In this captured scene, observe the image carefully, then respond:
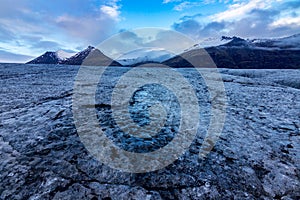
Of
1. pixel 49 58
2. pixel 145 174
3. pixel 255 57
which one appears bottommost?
pixel 145 174

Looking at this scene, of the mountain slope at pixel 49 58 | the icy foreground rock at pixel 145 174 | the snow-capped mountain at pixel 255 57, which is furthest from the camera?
the mountain slope at pixel 49 58

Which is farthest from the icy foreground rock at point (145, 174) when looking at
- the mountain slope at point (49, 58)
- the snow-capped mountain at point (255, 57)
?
the mountain slope at point (49, 58)

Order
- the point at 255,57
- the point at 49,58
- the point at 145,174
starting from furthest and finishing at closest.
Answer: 1. the point at 49,58
2. the point at 255,57
3. the point at 145,174

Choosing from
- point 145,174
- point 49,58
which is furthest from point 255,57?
point 49,58

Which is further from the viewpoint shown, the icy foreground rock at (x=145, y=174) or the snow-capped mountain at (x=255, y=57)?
the snow-capped mountain at (x=255, y=57)

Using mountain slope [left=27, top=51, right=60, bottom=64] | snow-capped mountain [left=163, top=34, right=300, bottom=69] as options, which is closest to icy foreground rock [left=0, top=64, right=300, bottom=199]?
snow-capped mountain [left=163, top=34, right=300, bottom=69]

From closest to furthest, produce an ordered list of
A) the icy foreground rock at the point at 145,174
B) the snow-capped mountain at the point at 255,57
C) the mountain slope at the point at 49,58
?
the icy foreground rock at the point at 145,174 < the snow-capped mountain at the point at 255,57 < the mountain slope at the point at 49,58

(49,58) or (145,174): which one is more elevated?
(49,58)

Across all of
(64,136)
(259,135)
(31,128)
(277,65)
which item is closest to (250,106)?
(259,135)

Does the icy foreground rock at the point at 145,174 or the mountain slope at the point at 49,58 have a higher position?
the mountain slope at the point at 49,58

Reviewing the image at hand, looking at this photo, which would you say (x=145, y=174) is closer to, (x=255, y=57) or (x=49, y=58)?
(x=255, y=57)

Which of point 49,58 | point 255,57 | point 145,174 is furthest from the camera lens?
point 49,58

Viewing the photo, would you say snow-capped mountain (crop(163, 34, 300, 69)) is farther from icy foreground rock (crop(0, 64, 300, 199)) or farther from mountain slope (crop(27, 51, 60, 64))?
mountain slope (crop(27, 51, 60, 64))

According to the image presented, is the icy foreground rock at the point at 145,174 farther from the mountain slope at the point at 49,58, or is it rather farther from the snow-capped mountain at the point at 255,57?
the mountain slope at the point at 49,58
